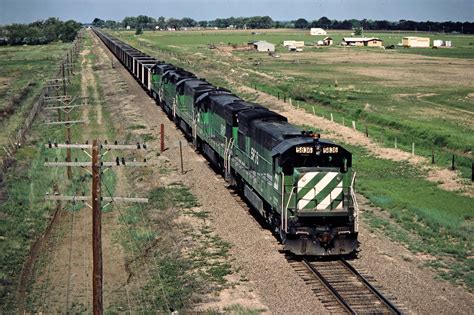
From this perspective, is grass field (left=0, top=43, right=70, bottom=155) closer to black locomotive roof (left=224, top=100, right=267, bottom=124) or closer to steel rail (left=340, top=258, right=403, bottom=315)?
black locomotive roof (left=224, top=100, right=267, bottom=124)

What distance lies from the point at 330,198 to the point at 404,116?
44.2m

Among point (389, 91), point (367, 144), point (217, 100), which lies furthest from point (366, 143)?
point (389, 91)

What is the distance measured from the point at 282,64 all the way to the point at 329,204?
112m

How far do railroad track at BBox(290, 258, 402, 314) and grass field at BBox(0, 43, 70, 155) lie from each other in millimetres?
28405

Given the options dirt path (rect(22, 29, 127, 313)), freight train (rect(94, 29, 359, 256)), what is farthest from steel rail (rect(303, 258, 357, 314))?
dirt path (rect(22, 29, 127, 313))

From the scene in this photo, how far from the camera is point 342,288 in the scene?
63.7ft

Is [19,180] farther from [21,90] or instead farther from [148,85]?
[21,90]

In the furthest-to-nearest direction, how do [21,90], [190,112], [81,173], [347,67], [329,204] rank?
1. [347,67]
2. [21,90]
3. [190,112]
4. [81,173]
5. [329,204]

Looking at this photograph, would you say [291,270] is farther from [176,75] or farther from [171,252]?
[176,75]

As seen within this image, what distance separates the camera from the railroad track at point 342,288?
17.9m

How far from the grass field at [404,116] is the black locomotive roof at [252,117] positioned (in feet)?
20.1

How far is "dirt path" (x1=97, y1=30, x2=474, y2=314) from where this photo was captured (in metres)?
18.5

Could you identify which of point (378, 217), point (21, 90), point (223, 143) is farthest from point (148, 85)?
point (378, 217)

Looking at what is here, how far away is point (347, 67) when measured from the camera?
127188 millimetres
